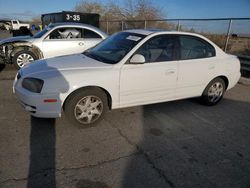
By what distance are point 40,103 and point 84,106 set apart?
0.68 m

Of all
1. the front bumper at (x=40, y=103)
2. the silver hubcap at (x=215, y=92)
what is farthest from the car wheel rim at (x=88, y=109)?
the silver hubcap at (x=215, y=92)

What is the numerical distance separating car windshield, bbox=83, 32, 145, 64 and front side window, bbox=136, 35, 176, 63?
0.19 metres

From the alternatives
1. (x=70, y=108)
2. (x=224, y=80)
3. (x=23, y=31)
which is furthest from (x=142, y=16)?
(x=70, y=108)

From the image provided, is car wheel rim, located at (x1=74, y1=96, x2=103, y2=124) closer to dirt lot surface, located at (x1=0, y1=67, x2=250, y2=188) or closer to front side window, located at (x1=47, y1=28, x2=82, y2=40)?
dirt lot surface, located at (x1=0, y1=67, x2=250, y2=188)

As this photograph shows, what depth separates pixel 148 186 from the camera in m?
2.46

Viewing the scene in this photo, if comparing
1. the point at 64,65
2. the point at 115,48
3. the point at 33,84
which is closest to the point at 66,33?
the point at 115,48

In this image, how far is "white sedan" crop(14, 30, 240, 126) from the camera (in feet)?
11.0

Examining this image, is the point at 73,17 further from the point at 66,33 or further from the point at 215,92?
the point at 215,92

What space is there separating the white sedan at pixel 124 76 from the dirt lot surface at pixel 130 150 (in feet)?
1.20

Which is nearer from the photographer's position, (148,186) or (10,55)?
(148,186)

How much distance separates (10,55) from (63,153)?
5.72 metres

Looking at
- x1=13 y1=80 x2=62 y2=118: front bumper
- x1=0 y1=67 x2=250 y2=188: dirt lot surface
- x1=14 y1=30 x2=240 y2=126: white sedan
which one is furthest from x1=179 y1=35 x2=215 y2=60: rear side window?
x1=13 y1=80 x2=62 y2=118: front bumper

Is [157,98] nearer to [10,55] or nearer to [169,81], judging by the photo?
[169,81]

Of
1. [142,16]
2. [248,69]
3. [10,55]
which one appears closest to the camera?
[10,55]
